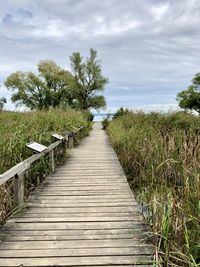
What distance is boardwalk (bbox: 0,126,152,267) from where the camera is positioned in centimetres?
318

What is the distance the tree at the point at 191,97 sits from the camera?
178 feet

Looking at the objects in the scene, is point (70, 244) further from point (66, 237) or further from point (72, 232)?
point (72, 232)

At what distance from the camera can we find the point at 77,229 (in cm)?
389

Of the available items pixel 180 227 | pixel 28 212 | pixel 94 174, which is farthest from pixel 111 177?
pixel 180 227

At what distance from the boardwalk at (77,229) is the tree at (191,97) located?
49.7 m

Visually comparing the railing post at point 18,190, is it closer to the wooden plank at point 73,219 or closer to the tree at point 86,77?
the wooden plank at point 73,219

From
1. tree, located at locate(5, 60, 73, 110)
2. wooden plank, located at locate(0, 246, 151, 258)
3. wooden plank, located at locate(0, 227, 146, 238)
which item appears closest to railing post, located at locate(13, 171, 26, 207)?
wooden plank, located at locate(0, 227, 146, 238)

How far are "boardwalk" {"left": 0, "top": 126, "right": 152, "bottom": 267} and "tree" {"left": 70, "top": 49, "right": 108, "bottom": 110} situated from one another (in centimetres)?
4038

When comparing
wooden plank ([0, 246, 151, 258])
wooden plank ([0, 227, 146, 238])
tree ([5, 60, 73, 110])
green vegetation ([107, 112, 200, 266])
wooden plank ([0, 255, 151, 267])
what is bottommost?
wooden plank ([0, 255, 151, 267])

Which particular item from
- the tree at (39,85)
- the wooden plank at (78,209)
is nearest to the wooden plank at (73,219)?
the wooden plank at (78,209)

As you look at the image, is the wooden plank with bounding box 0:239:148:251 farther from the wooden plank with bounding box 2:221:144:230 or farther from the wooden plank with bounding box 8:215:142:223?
the wooden plank with bounding box 8:215:142:223

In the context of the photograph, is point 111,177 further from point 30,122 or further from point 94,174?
point 30,122

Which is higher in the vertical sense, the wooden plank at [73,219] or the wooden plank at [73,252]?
the wooden plank at [73,219]

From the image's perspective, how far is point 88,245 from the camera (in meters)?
3.44
